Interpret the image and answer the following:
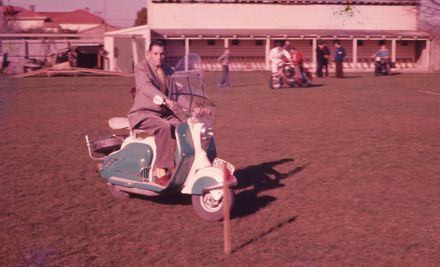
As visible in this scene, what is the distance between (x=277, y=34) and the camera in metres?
42.0

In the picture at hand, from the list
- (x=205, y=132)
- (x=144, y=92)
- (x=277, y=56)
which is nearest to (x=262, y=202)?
(x=205, y=132)

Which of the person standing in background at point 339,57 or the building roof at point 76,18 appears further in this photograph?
the building roof at point 76,18

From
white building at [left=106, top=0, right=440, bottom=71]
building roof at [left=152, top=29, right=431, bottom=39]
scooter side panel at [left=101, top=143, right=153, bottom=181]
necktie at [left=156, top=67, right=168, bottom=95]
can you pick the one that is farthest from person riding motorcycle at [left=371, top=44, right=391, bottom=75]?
scooter side panel at [left=101, top=143, right=153, bottom=181]

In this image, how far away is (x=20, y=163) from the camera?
972cm

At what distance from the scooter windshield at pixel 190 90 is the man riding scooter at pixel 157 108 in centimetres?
15

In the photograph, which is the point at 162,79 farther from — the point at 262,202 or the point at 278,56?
the point at 278,56

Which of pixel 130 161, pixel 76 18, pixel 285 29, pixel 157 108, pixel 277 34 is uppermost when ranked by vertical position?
pixel 76 18

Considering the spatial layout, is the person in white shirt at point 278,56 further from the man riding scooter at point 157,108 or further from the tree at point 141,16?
the tree at point 141,16

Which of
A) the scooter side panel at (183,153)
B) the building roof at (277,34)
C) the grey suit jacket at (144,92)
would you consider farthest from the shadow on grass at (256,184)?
the building roof at (277,34)

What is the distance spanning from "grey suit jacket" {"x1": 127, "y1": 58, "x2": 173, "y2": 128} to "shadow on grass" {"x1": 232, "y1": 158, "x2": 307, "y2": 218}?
1453 mm

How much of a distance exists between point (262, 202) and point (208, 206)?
924 mm

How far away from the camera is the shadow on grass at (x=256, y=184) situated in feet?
23.3

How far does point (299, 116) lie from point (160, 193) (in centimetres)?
904

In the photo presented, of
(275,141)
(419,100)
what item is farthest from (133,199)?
(419,100)
